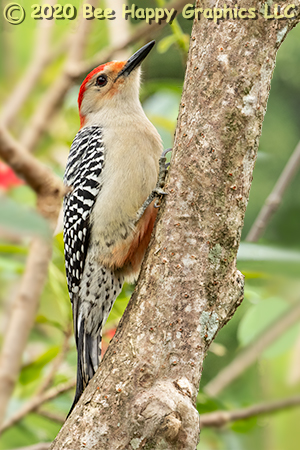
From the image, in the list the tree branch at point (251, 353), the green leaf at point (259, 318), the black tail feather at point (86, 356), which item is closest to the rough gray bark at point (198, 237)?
the black tail feather at point (86, 356)

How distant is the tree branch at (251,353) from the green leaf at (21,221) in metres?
1.73

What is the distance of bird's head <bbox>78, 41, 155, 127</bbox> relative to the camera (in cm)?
237

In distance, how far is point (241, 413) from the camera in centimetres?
206

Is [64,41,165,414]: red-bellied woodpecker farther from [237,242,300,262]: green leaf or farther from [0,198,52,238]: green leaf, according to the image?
[0,198,52,238]: green leaf

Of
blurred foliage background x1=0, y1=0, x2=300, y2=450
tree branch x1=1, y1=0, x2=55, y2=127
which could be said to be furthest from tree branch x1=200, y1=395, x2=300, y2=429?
tree branch x1=1, y1=0, x2=55, y2=127

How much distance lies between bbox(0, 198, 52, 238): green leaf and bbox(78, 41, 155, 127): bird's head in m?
1.70

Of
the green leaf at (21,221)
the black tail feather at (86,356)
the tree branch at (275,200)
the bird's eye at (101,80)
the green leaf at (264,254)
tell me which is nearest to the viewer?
the green leaf at (21,221)

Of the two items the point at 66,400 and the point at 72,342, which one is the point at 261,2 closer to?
the point at 72,342

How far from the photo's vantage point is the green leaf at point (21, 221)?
67 cm

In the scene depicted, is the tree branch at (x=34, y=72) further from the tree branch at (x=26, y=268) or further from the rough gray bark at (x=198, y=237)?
the rough gray bark at (x=198, y=237)

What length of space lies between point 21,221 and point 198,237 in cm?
80

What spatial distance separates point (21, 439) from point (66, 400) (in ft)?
1.48

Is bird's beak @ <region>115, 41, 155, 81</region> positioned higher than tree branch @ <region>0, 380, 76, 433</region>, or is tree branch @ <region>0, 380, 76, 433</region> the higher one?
bird's beak @ <region>115, 41, 155, 81</region>

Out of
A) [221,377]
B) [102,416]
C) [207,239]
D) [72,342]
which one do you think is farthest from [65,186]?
[221,377]
